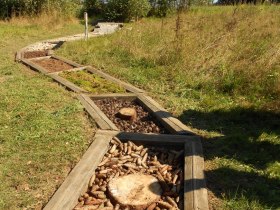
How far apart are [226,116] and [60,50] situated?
6.42 metres

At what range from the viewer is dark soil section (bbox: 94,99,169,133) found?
5.02 metres

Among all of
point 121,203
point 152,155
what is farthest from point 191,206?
point 152,155

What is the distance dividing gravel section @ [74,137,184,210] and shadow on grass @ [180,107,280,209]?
37cm

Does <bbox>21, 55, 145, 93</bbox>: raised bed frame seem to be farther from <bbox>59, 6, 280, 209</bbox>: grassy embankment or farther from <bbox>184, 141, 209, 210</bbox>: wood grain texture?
<bbox>184, 141, 209, 210</bbox>: wood grain texture

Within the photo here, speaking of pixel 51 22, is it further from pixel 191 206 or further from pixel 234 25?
pixel 191 206

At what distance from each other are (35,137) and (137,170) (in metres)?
1.51

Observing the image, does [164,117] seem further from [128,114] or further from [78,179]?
[78,179]

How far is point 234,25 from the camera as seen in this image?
978cm

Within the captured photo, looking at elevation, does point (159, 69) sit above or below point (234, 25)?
below

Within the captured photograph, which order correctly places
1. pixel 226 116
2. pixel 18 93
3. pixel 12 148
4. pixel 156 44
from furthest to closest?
pixel 156 44, pixel 18 93, pixel 226 116, pixel 12 148

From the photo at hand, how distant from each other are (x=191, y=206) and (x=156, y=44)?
686 centimetres

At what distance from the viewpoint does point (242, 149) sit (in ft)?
14.4

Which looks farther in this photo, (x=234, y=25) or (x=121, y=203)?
(x=234, y=25)

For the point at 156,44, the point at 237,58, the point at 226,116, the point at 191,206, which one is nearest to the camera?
the point at 191,206
